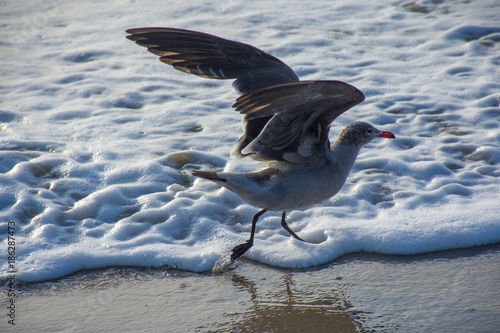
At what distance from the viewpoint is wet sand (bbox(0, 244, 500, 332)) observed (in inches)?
135

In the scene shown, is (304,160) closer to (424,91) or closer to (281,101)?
(281,101)

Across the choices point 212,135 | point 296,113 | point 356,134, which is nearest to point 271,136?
point 296,113

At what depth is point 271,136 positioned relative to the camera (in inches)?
159

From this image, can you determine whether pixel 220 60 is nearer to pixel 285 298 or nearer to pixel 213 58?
pixel 213 58

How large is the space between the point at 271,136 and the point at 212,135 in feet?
8.34

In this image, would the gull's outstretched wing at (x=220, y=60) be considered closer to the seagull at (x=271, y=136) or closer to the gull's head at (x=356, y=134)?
the seagull at (x=271, y=136)

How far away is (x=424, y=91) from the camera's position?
754 cm

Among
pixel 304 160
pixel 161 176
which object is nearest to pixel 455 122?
pixel 304 160

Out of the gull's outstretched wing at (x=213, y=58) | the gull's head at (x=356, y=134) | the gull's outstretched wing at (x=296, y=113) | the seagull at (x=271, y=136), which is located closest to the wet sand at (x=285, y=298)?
the seagull at (x=271, y=136)

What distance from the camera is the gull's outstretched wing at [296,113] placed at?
3438mm

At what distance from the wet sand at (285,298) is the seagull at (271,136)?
1.46 ft

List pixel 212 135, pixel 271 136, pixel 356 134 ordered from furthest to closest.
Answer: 1. pixel 212 135
2. pixel 356 134
3. pixel 271 136

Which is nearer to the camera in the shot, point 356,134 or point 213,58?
point 213,58

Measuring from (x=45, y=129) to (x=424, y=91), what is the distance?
4946 mm
